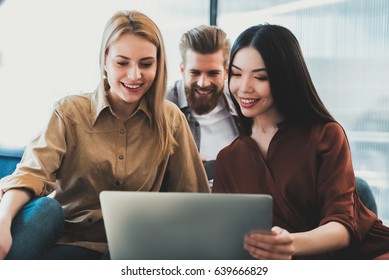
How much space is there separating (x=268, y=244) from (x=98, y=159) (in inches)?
18.8

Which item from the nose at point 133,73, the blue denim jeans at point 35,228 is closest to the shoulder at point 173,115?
the nose at point 133,73

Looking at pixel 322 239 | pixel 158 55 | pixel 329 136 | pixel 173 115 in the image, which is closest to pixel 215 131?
pixel 173 115

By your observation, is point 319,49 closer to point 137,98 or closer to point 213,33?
point 213,33

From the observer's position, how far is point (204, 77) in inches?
56.0

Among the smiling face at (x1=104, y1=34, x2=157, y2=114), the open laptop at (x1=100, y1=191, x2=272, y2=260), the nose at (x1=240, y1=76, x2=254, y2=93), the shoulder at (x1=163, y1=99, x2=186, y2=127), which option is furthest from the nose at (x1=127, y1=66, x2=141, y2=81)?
the open laptop at (x1=100, y1=191, x2=272, y2=260)

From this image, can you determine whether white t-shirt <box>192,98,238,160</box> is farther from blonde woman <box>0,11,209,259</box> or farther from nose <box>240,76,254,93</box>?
nose <box>240,76,254,93</box>

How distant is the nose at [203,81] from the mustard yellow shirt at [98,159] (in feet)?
1.03

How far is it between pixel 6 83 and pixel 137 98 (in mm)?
468

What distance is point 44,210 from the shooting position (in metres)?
0.92

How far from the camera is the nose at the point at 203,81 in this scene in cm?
141

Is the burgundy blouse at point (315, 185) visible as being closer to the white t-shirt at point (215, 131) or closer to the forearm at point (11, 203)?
the white t-shirt at point (215, 131)

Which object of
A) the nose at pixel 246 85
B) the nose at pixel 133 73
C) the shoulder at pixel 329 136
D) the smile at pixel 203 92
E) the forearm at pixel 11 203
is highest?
the nose at pixel 133 73

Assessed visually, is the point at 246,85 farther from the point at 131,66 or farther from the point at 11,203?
the point at 11,203
